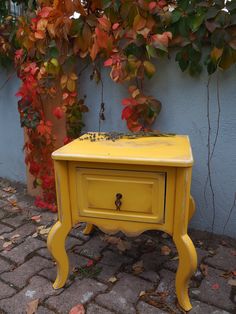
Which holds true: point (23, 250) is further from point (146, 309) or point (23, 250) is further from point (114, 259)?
point (146, 309)

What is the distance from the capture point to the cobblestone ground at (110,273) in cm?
156

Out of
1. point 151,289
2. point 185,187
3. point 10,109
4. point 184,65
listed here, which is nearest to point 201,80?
point 184,65

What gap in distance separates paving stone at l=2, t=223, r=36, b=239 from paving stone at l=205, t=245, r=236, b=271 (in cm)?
129

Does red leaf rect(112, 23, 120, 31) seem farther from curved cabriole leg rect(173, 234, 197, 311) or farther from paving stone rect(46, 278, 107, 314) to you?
paving stone rect(46, 278, 107, 314)

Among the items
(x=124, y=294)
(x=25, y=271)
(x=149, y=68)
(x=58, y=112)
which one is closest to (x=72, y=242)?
(x=25, y=271)

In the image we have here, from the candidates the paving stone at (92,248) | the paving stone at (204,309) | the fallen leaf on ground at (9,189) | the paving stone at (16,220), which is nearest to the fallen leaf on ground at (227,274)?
the paving stone at (204,309)

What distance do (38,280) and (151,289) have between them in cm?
65

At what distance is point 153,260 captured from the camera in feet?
6.31

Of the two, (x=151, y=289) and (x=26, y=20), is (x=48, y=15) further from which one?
(x=151, y=289)

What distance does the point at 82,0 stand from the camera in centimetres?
214

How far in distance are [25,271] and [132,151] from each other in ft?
3.36

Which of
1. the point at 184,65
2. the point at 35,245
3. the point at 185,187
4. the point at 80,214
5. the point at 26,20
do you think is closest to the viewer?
the point at 185,187

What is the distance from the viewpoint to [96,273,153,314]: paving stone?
1544 millimetres

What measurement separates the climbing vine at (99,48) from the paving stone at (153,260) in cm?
88
